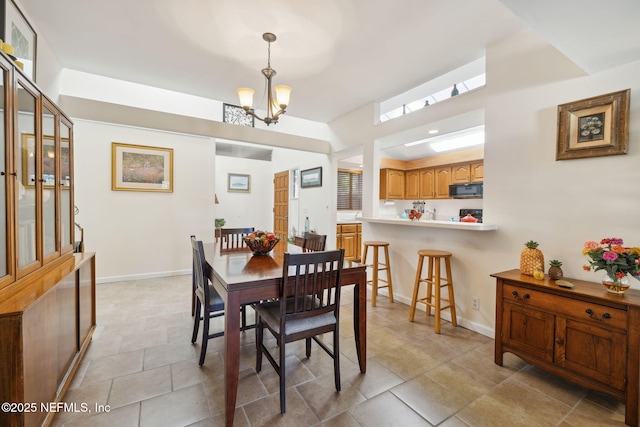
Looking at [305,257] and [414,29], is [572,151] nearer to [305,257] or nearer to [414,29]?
[414,29]

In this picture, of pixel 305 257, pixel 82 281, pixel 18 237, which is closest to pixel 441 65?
pixel 305 257

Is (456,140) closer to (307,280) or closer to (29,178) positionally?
(307,280)

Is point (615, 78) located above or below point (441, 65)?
below

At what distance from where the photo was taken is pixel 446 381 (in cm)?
191

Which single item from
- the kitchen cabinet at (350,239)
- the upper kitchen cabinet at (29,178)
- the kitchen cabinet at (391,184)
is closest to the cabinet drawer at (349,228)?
the kitchen cabinet at (350,239)

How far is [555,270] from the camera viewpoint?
6.52ft

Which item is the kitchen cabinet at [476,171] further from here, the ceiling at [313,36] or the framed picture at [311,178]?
the framed picture at [311,178]

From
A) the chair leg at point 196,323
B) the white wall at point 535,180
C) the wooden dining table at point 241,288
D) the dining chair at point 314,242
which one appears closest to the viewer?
the wooden dining table at point 241,288

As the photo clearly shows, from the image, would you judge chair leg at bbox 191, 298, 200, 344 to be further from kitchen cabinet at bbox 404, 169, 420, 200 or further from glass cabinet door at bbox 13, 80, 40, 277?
kitchen cabinet at bbox 404, 169, 420, 200

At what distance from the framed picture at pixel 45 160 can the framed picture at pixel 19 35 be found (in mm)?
555

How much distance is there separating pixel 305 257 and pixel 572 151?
7.14 ft

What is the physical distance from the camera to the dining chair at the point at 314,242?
259 centimetres

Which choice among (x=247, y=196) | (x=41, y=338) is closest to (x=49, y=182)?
(x=41, y=338)

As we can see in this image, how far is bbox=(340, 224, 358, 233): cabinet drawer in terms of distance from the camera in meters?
5.64
